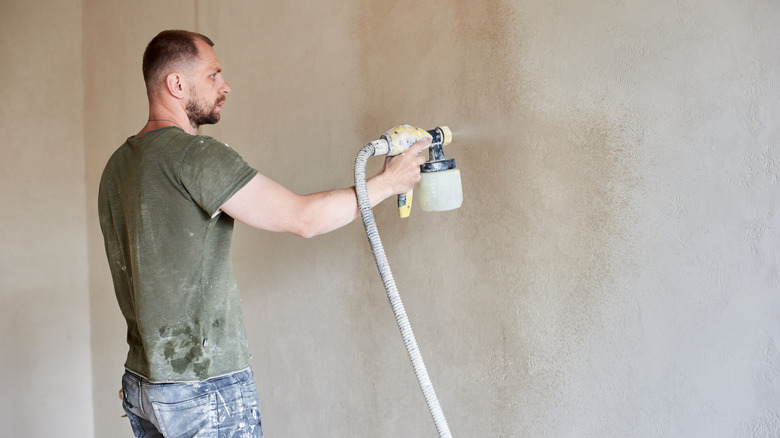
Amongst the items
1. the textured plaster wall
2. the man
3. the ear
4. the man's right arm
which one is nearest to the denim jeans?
the man

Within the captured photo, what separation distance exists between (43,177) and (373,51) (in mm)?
2257

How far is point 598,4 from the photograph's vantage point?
1.66m

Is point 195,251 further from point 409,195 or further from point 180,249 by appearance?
point 409,195

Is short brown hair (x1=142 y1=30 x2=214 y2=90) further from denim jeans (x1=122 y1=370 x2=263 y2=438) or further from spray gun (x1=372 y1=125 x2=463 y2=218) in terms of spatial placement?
denim jeans (x1=122 y1=370 x2=263 y2=438)

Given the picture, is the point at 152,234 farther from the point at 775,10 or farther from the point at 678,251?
the point at 775,10

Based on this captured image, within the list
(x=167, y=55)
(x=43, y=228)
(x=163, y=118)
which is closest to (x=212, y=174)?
→ (x=163, y=118)

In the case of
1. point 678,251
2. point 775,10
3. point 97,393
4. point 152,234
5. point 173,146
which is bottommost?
point 97,393

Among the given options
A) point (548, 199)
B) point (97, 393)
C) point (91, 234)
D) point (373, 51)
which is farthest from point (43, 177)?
point (548, 199)

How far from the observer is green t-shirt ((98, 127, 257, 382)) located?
5.07 ft

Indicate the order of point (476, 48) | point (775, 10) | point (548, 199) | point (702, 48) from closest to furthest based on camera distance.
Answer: point (775, 10) < point (702, 48) < point (548, 199) < point (476, 48)

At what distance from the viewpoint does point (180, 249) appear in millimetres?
1593

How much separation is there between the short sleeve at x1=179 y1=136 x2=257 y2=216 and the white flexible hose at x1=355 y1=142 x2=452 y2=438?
0.25 meters

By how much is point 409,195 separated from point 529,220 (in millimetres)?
354

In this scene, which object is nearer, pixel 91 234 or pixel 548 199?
pixel 548 199
